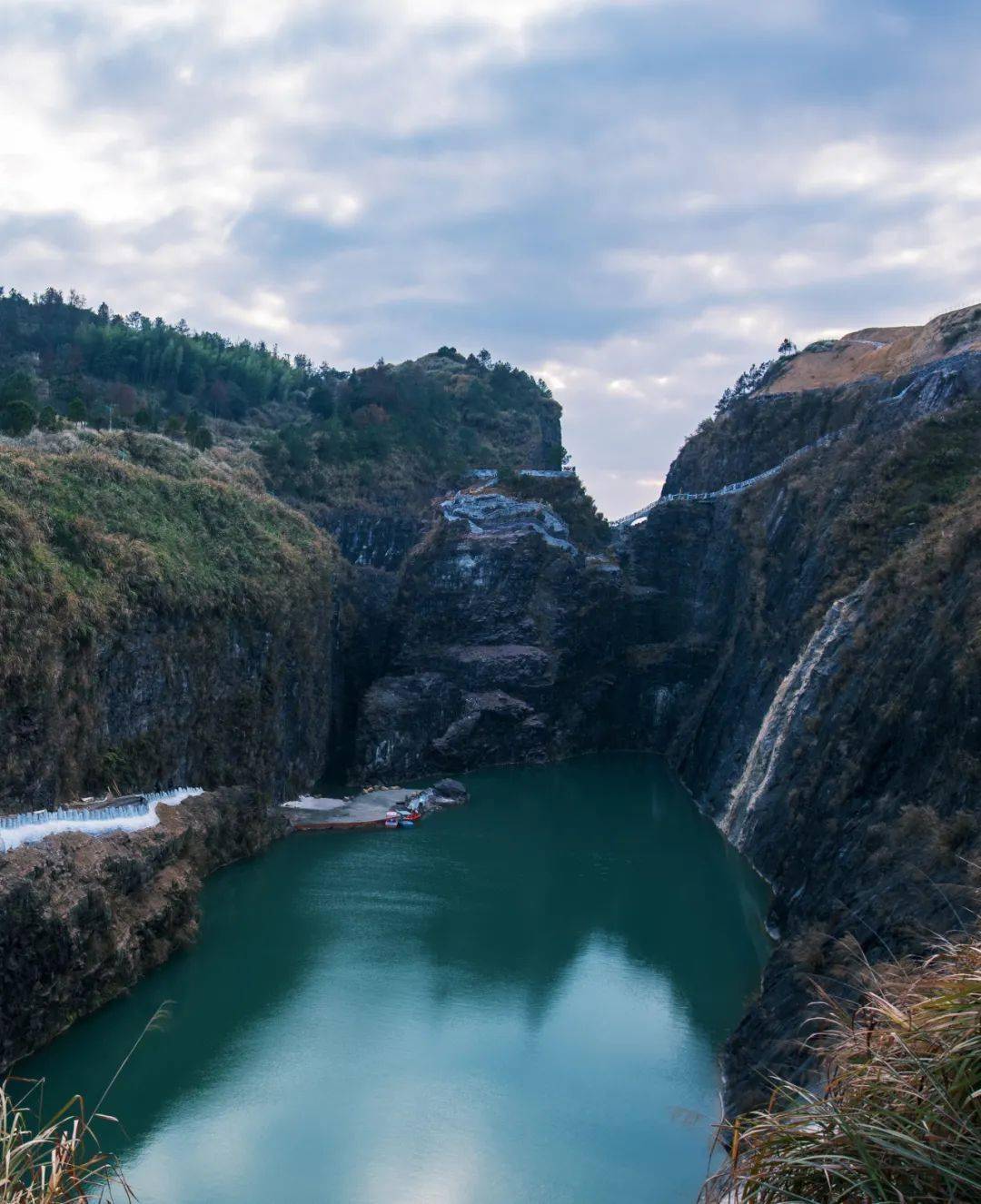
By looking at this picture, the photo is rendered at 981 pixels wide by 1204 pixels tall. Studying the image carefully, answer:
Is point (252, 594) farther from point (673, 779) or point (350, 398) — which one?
point (350, 398)

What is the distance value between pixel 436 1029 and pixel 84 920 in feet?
27.9

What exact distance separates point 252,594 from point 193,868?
1326cm

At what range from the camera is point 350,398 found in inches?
3314

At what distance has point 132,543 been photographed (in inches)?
1428

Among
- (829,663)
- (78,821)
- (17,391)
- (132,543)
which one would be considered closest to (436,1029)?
(78,821)

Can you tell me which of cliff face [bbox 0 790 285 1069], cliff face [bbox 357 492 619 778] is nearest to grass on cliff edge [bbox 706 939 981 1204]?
cliff face [bbox 0 790 285 1069]

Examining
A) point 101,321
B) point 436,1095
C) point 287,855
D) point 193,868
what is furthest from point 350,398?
point 436,1095

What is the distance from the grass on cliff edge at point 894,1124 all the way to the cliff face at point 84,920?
1953 centimetres

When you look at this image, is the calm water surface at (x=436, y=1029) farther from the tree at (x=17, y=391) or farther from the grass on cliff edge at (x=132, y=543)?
the tree at (x=17, y=391)

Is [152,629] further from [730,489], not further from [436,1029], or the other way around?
[730,489]

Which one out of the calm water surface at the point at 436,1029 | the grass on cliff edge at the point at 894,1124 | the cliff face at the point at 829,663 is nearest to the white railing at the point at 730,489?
the cliff face at the point at 829,663

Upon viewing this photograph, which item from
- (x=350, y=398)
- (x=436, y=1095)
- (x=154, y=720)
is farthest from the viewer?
(x=350, y=398)

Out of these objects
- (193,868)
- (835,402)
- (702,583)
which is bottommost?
(193,868)

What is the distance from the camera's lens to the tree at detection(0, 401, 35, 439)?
46312 mm
